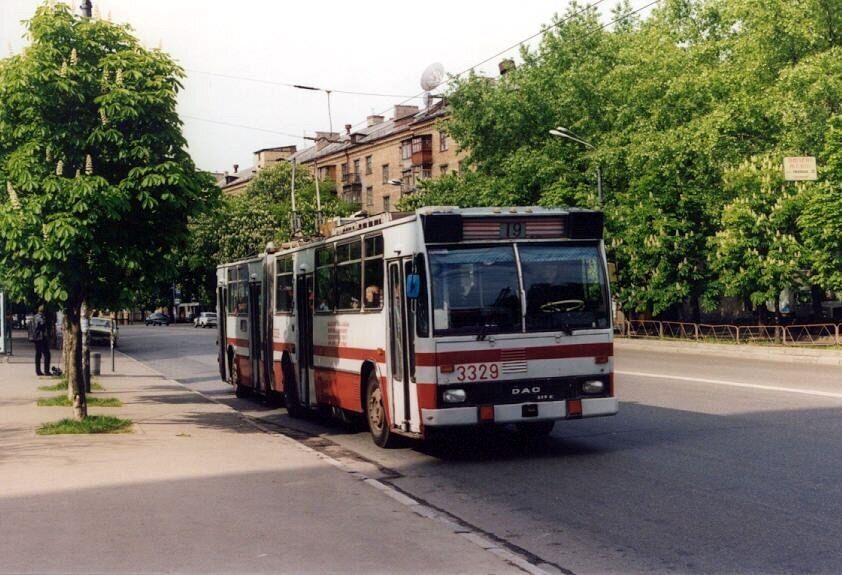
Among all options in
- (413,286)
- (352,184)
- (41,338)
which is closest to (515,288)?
(413,286)

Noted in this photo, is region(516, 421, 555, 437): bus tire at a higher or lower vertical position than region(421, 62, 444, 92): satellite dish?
lower

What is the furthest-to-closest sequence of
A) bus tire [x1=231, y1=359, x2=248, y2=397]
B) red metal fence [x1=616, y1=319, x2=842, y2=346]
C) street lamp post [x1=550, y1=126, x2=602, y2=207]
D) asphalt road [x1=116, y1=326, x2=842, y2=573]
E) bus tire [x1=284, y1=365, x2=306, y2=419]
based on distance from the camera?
street lamp post [x1=550, y1=126, x2=602, y2=207], red metal fence [x1=616, y1=319, x2=842, y2=346], bus tire [x1=231, y1=359, x2=248, y2=397], bus tire [x1=284, y1=365, x2=306, y2=419], asphalt road [x1=116, y1=326, x2=842, y2=573]

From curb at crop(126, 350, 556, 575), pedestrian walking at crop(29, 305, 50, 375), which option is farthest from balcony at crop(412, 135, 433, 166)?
curb at crop(126, 350, 556, 575)

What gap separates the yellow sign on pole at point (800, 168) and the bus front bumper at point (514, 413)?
20990 mm

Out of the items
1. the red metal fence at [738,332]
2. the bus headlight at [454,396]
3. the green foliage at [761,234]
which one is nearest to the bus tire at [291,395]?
the bus headlight at [454,396]

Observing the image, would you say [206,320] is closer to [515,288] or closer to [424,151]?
[424,151]

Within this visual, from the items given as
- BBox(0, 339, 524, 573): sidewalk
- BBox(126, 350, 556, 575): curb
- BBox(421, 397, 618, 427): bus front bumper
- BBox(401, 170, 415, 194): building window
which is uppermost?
BBox(401, 170, 415, 194): building window

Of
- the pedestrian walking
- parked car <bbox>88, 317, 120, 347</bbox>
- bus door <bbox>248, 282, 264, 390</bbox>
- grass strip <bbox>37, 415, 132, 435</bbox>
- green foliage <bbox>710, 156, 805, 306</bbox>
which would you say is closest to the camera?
grass strip <bbox>37, 415, 132, 435</bbox>

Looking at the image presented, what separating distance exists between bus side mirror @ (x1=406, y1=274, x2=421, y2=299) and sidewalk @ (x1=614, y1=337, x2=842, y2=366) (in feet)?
60.3

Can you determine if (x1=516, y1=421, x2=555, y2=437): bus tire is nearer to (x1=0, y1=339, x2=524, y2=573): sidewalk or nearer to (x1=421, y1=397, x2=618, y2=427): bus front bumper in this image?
(x1=421, y1=397, x2=618, y2=427): bus front bumper

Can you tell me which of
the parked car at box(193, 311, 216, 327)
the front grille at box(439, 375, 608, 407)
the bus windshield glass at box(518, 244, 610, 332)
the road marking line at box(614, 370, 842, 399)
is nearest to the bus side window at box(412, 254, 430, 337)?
the front grille at box(439, 375, 608, 407)

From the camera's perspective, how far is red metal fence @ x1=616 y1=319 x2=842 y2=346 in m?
31.5

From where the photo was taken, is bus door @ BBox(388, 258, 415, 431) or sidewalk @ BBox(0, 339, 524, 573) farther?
bus door @ BBox(388, 258, 415, 431)

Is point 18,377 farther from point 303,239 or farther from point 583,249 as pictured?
point 583,249
